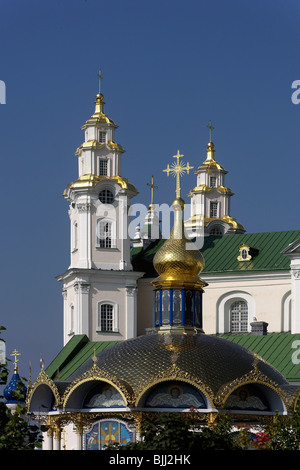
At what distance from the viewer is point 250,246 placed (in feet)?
280

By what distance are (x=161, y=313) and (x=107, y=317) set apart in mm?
43287

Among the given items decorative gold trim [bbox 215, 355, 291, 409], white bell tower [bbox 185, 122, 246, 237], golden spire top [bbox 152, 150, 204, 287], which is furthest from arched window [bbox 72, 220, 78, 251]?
decorative gold trim [bbox 215, 355, 291, 409]

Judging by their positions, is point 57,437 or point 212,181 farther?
point 212,181

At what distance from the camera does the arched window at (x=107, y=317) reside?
3406 inches

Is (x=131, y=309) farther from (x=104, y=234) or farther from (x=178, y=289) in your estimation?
(x=178, y=289)

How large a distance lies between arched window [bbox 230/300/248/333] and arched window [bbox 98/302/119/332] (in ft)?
22.1

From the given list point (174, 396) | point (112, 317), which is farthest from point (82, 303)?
point (174, 396)

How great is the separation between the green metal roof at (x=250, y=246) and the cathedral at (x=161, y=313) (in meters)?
0.08

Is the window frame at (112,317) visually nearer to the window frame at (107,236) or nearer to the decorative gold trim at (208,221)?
the window frame at (107,236)

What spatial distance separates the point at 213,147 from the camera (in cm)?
9956

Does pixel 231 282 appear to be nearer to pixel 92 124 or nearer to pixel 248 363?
pixel 92 124

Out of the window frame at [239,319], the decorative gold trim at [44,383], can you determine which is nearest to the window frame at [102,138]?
the window frame at [239,319]
